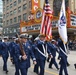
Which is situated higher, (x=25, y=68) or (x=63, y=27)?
(x=63, y=27)

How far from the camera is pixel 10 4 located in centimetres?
6438

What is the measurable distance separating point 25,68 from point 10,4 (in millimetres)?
58937

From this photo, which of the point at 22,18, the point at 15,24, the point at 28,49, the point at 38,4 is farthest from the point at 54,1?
the point at 28,49

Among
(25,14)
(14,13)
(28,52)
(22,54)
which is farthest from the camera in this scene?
(14,13)

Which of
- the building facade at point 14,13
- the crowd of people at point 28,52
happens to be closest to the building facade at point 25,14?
the building facade at point 14,13

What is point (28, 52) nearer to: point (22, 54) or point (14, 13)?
point (22, 54)

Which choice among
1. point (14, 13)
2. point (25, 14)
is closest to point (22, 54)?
point (25, 14)

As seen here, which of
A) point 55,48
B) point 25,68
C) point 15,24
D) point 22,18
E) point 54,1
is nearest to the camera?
point 25,68

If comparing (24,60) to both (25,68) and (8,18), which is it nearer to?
(25,68)

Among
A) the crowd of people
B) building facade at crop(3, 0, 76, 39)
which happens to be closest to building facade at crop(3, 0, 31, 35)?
building facade at crop(3, 0, 76, 39)

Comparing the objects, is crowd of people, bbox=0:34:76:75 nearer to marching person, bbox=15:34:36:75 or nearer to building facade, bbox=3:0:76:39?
marching person, bbox=15:34:36:75

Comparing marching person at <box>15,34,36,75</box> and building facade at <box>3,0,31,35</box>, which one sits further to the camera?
building facade at <box>3,0,31,35</box>

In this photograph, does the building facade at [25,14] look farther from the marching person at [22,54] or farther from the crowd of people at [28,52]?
the marching person at [22,54]

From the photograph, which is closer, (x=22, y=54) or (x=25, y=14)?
(x=22, y=54)
